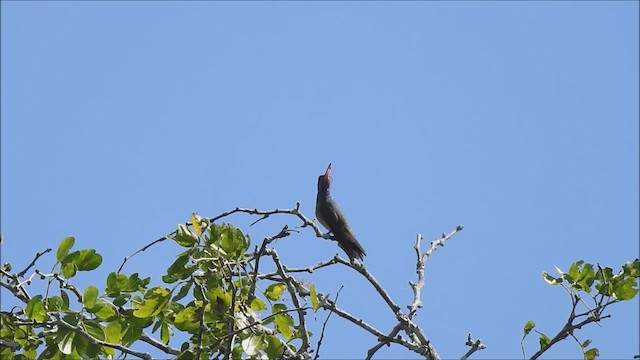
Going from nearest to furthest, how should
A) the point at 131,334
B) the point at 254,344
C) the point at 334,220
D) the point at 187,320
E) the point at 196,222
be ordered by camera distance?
the point at 254,344
the point at 187,320
the point at 196,222
the point at 131,334
the point at 334,220

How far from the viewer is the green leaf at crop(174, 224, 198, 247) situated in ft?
13.1

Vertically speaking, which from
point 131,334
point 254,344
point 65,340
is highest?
point 131,334

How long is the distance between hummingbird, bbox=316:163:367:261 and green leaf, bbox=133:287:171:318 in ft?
12.5

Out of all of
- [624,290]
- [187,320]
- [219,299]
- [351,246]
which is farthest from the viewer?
[351,246]

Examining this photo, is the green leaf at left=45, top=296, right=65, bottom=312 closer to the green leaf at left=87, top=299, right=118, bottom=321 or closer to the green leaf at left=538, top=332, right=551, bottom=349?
the green leaf at left=87, top=299, right=118, bottom=321

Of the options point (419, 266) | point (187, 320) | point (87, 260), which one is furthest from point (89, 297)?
point (419, 266)

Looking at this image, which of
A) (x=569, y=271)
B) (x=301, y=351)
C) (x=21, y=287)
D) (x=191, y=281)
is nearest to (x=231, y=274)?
(x=191, y=281)

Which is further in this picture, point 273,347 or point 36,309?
point 36,309

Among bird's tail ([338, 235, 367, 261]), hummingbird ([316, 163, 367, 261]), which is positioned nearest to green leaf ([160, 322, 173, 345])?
hummingbird ([316, 163, 367, 261])

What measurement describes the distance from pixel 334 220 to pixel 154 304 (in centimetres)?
484

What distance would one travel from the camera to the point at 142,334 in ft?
13.9

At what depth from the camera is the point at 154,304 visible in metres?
4.00

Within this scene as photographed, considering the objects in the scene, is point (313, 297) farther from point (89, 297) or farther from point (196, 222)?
point (89, 297)

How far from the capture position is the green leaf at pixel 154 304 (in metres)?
3.99
